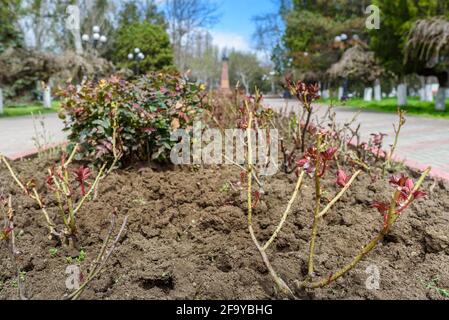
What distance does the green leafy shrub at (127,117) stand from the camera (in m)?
3.58

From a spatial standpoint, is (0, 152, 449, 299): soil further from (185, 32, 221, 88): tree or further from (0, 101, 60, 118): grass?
(185, 32, 221, 88): tree

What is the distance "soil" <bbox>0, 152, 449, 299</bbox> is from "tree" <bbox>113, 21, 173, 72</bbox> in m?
30.8

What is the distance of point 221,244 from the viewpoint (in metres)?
2.22

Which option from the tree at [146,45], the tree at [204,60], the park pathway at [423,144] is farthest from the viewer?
the tree at [204,60]

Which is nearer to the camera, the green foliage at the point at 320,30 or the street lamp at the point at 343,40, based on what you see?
the street lamp at the point at 343,40

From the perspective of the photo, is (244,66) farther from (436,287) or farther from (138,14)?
(436,287)

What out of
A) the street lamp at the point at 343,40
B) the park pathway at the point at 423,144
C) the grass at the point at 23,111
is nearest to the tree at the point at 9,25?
the grass at the point at 23,111

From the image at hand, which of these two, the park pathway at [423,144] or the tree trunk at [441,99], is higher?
the tree trunk at [441,99]

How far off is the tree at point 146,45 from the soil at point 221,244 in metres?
30.8

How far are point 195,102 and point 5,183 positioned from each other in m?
2.00


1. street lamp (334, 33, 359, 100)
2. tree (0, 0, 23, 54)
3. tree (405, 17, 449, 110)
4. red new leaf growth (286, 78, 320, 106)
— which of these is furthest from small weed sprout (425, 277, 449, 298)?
street lamp (334, 33, 359, 100)

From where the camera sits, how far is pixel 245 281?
184cm

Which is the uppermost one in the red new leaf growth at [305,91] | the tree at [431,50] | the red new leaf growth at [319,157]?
the tree at [431,50]

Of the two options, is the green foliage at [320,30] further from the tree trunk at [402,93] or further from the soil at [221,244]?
the soil at [221,244]
